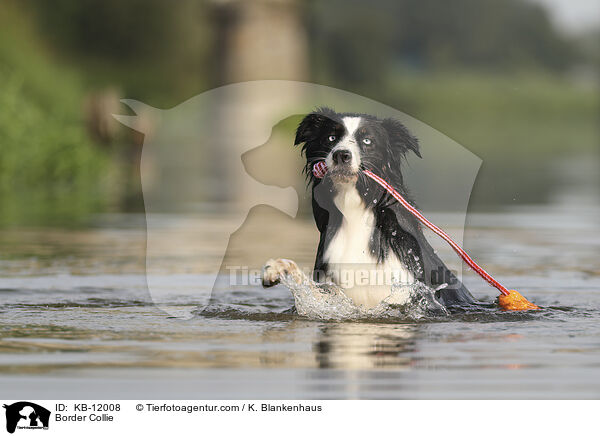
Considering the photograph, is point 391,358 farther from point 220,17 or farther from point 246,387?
point 220,17

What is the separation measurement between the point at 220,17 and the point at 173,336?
1052 inches

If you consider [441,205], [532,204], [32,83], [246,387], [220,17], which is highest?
[220,17]

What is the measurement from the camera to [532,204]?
712 inches

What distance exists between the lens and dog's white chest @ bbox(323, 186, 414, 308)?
799cm

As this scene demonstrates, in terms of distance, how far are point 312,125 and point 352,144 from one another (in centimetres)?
43

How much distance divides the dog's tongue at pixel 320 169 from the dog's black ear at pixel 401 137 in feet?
1.61

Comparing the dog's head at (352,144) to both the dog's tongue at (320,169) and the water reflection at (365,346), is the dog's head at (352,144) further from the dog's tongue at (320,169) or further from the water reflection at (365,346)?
the water reflection at (365,346)

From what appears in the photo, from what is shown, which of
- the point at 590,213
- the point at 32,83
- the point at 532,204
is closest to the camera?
the point at 590,213

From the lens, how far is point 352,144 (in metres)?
7.77

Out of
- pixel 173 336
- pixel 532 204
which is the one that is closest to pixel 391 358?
pixel 173 336

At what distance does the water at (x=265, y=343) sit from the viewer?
592 cm
